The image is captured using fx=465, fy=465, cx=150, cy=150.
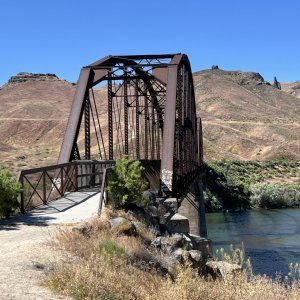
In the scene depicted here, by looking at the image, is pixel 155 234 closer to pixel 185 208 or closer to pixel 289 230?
pixel 185 208

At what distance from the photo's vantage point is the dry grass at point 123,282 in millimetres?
6969

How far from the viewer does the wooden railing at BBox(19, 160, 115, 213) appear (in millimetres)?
15375

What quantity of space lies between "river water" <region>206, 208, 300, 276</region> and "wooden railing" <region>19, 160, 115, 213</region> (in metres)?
9.67

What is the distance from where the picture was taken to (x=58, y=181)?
1819 cm

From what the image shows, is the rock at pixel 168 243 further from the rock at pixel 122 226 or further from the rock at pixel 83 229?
the rock at pixel 83 229

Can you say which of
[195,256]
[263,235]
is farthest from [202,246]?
[263,235]

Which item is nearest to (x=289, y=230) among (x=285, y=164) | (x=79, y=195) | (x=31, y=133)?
(x=79, y=195)

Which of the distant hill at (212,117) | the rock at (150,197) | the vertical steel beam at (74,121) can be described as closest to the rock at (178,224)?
the rock at (150,197)

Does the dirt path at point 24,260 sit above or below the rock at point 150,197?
below

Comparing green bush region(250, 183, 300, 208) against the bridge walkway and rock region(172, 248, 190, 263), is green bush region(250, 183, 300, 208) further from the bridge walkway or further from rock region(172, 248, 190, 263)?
rock region(172, 248, 190, 263)

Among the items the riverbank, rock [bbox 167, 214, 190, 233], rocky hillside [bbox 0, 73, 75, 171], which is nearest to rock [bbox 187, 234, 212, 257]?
rock [bbox 167, 214, 190, 233]

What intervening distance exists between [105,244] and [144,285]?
154 centimetres

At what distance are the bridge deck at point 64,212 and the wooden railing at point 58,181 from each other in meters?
0.37

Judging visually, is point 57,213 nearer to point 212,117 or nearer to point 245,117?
point 212,117
